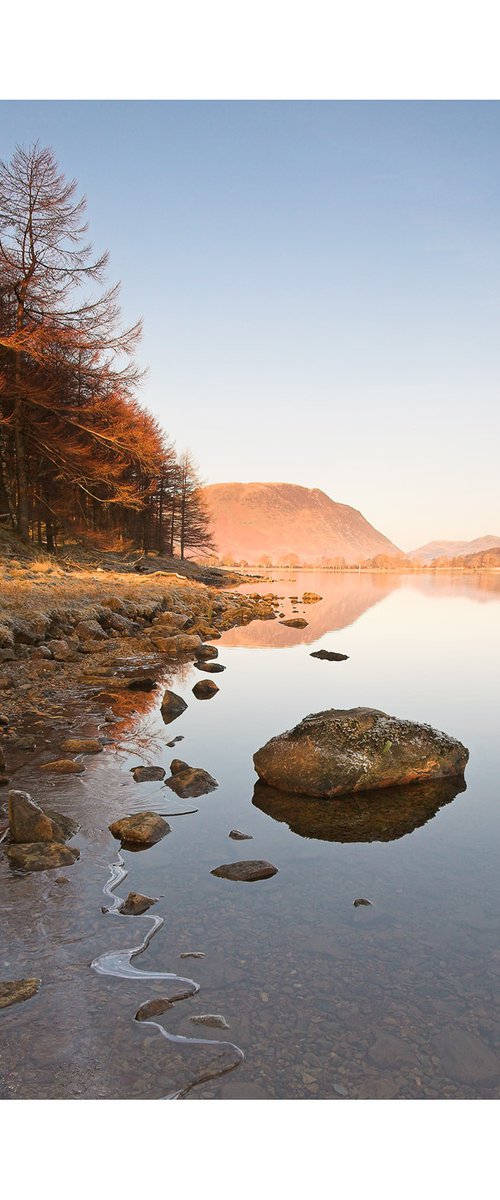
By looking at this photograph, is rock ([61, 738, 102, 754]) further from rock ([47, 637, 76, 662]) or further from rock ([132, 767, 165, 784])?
rock ([47, 637, 76, 662])

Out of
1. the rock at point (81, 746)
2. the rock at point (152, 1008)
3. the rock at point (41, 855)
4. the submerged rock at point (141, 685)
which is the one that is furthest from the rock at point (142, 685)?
the rock at point (152, 1008)

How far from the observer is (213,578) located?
155 feet

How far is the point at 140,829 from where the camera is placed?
4.59 meters

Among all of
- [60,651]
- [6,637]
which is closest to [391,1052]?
[6,637]

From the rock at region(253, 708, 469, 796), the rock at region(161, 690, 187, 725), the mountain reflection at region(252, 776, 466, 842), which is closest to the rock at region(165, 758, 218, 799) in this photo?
the mountain reflection at region(252, 776, 466, 842)

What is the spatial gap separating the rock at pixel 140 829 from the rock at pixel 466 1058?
94.8 inches

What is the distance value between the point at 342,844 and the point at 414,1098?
7.56 ft

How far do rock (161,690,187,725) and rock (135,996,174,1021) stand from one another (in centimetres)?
547

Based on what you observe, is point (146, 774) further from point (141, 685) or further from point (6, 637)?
point (6, 637)

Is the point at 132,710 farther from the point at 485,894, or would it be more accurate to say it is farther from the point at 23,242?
the point at 23,242

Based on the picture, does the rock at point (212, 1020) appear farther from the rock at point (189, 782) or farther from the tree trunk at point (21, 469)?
the tree trunk at point (21, 469)

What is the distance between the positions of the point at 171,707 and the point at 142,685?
4.89ft

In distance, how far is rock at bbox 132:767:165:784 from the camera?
5820 mm

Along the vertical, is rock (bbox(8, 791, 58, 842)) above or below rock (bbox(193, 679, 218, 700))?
above
